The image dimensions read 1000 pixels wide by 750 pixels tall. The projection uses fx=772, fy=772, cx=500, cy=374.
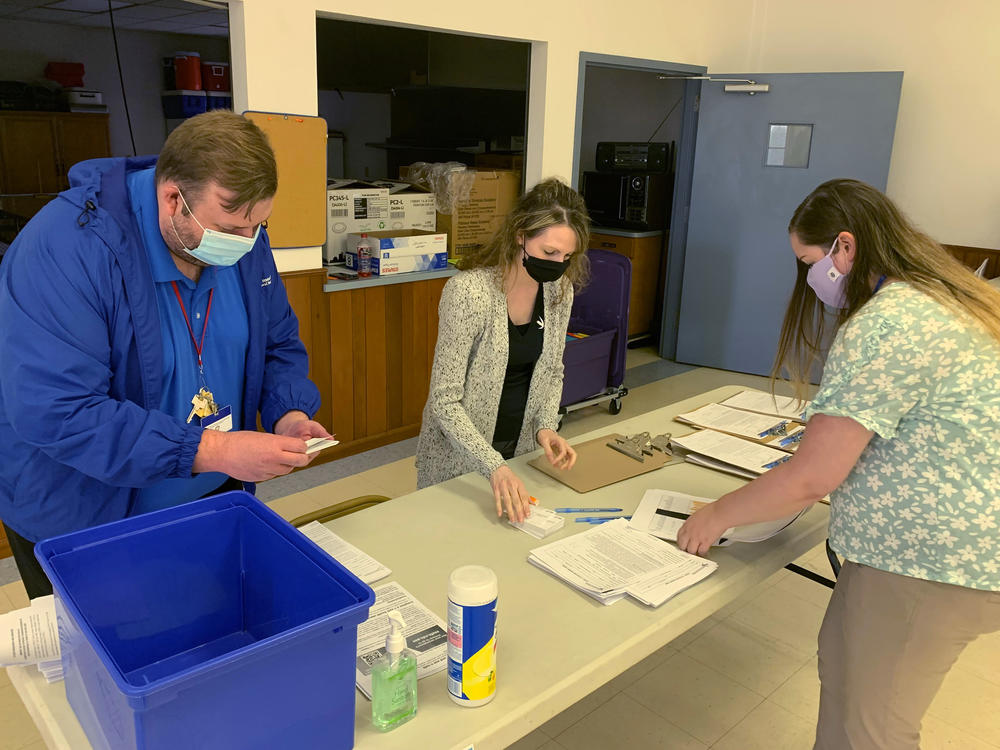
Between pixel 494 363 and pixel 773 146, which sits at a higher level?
pixel 773 146

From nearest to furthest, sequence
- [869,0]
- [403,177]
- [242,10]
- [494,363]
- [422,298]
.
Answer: [494,363] → [242,10] → [422,298] → [403,177] → [869,0]

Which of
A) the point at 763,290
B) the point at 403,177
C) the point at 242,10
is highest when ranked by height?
the point at 242,10

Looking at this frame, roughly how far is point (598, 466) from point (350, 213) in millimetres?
2469

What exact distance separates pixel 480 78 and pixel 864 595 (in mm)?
5216

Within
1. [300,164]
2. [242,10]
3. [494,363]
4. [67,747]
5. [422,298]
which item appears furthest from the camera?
[422,298]

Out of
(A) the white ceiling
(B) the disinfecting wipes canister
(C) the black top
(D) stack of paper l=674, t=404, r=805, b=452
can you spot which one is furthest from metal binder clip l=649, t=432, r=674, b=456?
(A) the white ceiling

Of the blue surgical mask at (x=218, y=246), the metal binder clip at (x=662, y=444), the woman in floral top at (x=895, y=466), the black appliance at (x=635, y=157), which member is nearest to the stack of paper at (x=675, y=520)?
the woman in floral top at (x=895, y=466)

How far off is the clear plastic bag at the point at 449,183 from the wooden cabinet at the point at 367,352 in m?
0.51

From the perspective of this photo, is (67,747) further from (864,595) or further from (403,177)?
(403,177)

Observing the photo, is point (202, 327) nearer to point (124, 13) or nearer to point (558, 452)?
point (558, 452)

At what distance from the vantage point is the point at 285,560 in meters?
1.14

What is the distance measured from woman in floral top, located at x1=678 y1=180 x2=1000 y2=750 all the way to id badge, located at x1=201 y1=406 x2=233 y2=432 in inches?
41.4

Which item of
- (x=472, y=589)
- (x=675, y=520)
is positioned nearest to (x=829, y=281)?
(x=675, y=520)

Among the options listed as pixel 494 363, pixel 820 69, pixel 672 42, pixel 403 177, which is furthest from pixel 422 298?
pixel 820 69
